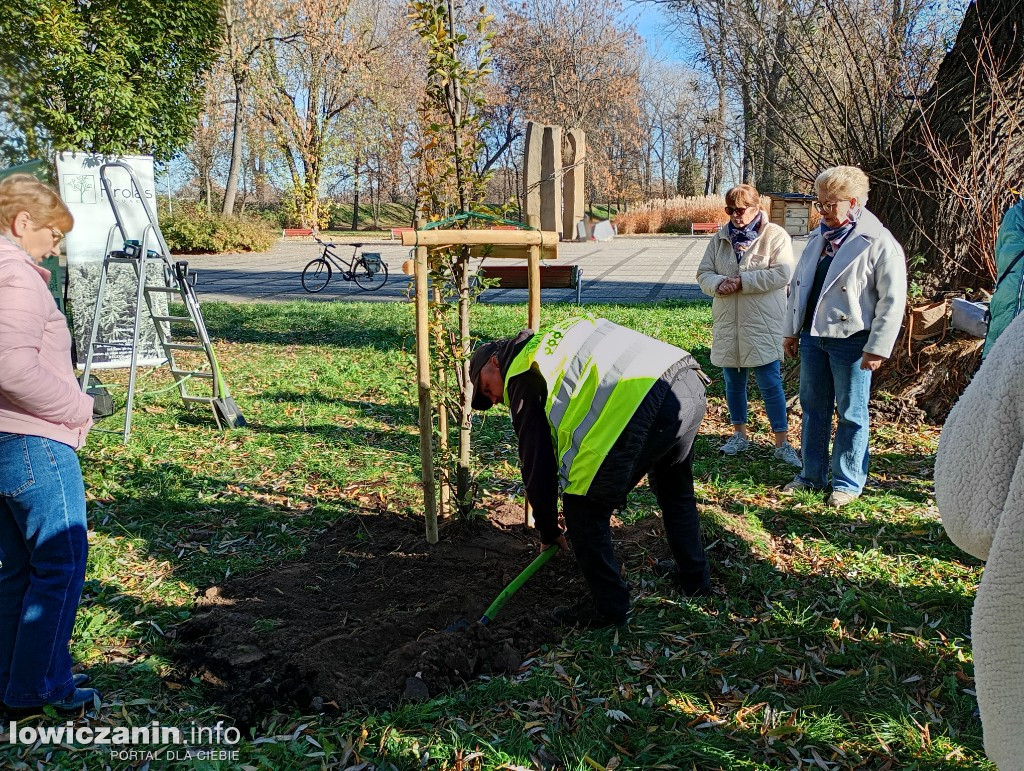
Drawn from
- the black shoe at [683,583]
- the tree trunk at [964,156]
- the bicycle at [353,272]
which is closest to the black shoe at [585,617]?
the black shoe at [683,583]

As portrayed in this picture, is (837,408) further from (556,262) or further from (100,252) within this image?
(556,262)

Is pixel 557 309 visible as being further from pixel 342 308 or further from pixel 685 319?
pixel 342 308

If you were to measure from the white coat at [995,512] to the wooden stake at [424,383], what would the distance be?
7.96 feet

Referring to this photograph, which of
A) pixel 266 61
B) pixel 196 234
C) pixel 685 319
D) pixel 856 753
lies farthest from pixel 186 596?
pixel 266 61

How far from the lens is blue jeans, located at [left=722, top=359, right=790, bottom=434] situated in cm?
531

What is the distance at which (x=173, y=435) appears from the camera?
237 inches

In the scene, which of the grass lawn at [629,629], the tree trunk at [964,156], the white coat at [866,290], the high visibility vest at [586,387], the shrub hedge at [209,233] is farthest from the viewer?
the shrub hedge at [209,233]

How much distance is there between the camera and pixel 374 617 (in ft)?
11.5

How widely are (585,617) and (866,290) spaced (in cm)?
242

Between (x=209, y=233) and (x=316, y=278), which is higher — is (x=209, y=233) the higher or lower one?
the higher one

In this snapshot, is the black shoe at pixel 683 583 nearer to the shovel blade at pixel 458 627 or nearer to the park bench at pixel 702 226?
the shovel blade at pixel 458 627

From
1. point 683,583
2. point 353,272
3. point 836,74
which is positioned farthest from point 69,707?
point 353,272

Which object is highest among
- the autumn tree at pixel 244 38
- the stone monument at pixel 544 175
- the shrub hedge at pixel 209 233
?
the autumn tree at pixel 244 38

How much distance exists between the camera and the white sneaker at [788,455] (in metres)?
5.29
